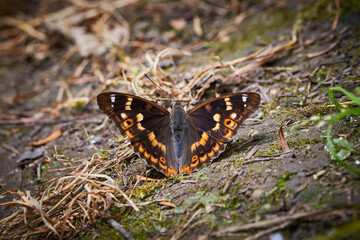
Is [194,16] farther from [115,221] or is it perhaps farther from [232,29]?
[115,221]

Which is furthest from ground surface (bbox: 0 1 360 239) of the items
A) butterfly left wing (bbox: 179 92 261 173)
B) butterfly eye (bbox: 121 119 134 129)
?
butterfly eye (bbox: 121 119 134 129)

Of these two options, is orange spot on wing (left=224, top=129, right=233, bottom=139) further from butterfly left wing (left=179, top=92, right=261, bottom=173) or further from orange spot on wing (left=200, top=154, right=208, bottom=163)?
orange spot on wing (left=200, top=154, right=208, bottom=163)

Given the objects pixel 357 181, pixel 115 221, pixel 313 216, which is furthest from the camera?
pixel 115 221

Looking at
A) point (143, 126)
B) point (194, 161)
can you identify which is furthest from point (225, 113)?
point (143, 126)

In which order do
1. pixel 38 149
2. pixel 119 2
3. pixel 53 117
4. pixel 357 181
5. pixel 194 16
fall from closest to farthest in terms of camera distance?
pixel 357 181 < pixel 38 149 < pixel 53 117 < pixel 194 16 < pixel 119 2

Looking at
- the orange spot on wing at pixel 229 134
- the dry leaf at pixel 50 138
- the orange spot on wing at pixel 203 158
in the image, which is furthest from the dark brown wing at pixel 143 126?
the dry leaf at pixel 50 138

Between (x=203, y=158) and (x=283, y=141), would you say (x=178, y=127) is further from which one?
(x=283, y=141)

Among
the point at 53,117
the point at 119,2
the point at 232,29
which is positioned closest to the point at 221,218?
the point at 53,117

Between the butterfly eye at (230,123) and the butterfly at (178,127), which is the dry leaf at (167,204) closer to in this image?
the butterfly at (178,127)
